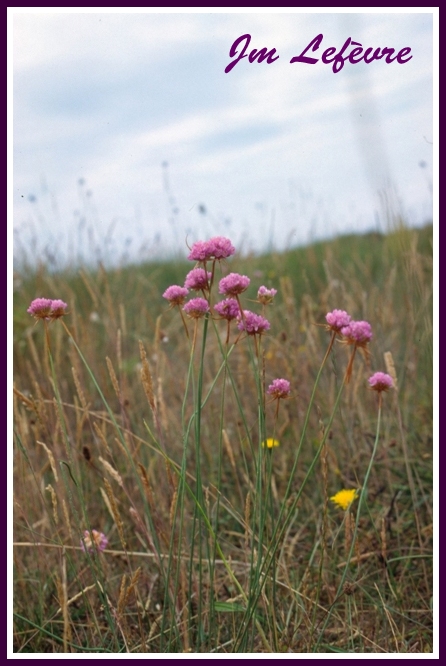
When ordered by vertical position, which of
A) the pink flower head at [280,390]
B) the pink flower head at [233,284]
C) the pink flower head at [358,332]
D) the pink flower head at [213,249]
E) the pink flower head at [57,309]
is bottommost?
the pink flower head at [280,390]

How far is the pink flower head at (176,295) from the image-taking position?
1271 mm

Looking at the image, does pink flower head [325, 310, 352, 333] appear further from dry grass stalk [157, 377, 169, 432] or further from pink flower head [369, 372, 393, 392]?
dry grass stalk [157, 377, 169, 432]

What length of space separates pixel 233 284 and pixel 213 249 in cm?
7

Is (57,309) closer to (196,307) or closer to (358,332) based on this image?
(196,307)

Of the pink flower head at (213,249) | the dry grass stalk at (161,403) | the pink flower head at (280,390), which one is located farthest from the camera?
the dry grass stalk at (161,403)

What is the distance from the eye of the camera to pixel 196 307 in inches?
48.6

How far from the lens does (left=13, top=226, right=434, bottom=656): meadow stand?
4.23 feet

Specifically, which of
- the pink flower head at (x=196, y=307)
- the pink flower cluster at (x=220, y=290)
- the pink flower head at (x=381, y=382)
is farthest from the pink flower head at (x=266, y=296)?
the pink flower head at (x=381, y=382)

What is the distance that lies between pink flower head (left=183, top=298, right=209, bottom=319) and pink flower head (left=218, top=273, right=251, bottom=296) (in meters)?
0.05

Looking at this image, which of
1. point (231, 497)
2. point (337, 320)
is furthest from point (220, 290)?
point (231, 497)

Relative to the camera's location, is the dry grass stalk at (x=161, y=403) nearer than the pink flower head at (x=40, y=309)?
No

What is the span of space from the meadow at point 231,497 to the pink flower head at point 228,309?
0.09ft

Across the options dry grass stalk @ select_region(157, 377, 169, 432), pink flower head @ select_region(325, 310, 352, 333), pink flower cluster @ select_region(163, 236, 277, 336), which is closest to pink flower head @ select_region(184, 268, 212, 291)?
pink flower cluster @ select_region(163, 236, 277, 336)

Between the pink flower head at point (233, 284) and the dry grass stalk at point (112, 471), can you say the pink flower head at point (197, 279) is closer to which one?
the pink flower head at point (233, 284)
